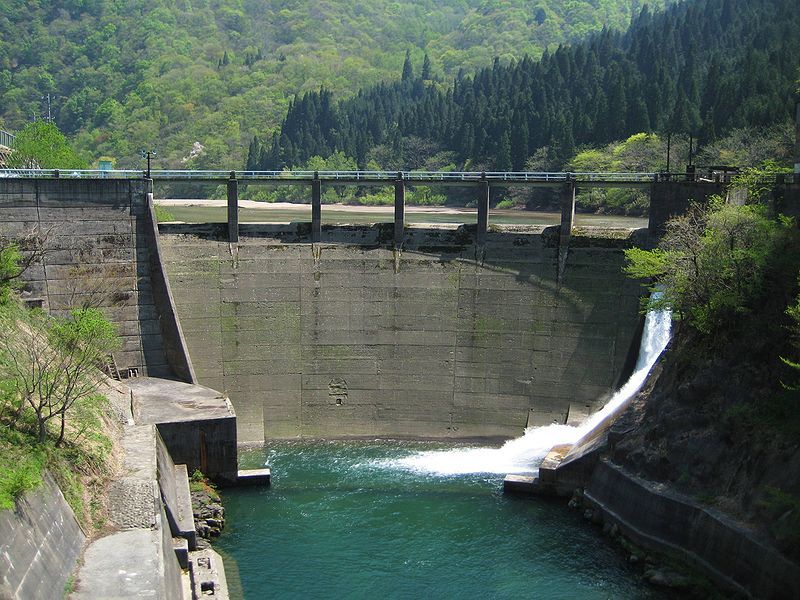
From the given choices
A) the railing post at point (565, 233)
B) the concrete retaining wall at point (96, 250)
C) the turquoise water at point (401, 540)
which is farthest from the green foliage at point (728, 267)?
the concrete retaining wall at point (96, 250)

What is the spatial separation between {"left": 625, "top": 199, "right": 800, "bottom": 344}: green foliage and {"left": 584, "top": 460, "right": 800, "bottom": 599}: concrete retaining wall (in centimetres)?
552

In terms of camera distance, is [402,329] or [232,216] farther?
[232,216]

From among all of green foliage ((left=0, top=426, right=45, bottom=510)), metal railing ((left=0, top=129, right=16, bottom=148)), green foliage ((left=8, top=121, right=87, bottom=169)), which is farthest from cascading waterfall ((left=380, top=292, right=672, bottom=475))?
metal railing ((left=0, top=129, right=16, bottom=148))

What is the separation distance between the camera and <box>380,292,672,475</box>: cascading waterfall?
37906 millimetres

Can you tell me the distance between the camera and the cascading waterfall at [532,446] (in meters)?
37.9

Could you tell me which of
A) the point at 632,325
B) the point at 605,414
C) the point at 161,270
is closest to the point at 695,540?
the point at 605,414

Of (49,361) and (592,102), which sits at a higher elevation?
(592,102)

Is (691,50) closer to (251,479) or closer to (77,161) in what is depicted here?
(77,161)

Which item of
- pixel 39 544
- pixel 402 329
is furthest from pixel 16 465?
pixel 402 329

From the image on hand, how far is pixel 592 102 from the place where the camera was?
313ft

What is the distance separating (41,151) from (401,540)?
158 feet

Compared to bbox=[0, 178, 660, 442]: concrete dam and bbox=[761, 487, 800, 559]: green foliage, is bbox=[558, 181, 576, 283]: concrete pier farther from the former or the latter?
bbox=[761, 487, 800, 559]: green foliage

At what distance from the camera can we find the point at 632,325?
41719mm

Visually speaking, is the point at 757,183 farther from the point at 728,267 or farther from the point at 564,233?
the point at 728,267
